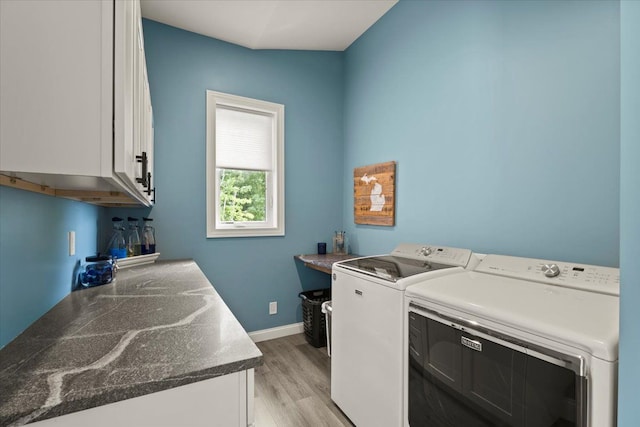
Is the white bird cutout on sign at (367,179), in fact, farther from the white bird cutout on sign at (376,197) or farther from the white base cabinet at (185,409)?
the white base cabinet at (185,409)

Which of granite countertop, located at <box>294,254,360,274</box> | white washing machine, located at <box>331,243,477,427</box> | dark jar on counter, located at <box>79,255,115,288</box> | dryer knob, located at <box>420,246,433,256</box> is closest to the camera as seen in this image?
white washing machine, located at <box>331,243,477,427</box>

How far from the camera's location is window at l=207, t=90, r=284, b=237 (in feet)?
8.83

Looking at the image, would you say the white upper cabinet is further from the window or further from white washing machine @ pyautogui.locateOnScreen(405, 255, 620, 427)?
the window

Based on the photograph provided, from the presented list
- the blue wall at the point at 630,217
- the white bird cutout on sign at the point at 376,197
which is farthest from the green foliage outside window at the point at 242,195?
the blue wall at the point at 630,217

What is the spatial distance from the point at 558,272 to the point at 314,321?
2017 mm

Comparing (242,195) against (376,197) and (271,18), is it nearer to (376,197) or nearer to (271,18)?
(376,197)

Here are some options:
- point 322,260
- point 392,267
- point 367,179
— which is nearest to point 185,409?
point 392,267

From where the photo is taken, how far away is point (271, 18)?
238 centimetres

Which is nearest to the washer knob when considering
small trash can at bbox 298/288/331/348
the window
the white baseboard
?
small trash can at bbox 298/288/331/348

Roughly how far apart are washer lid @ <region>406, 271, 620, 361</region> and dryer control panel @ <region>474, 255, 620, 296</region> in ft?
0.14

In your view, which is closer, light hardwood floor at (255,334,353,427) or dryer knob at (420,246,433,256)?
light hardwood floor at (255,334,353,427)

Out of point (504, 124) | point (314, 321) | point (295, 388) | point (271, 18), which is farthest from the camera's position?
point (314, 321)

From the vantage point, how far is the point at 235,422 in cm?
79

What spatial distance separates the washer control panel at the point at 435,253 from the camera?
1.74m
